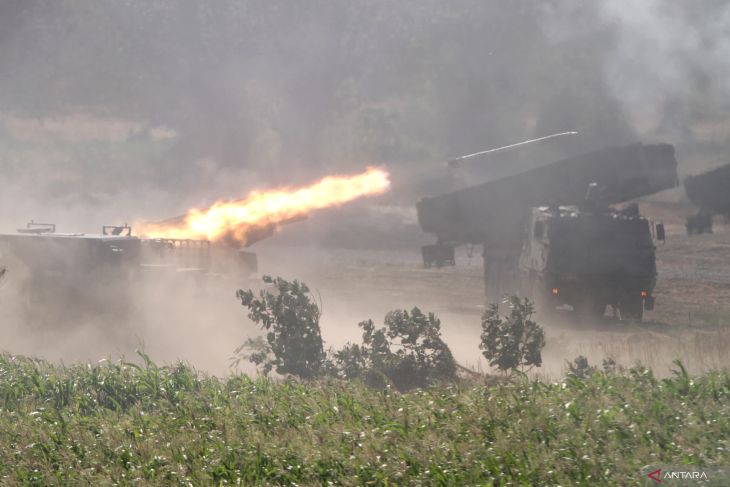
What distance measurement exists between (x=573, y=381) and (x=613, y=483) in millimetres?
3210

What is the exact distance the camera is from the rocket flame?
2466 cm

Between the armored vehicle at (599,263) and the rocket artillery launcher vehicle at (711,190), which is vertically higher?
the rocket artillery launcher vehicle at (711,190)

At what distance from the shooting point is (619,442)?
7.75m

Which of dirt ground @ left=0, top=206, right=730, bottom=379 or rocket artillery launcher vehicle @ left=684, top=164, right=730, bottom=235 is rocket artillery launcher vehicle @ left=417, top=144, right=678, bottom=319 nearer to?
dirt ground @ left=0, top=206, right=730, bottom=379

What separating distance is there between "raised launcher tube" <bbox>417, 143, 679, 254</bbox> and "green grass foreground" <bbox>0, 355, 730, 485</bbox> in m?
17.0

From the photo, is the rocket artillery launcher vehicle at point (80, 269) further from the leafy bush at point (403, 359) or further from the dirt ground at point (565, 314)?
the leafy bush at point (403, 359)

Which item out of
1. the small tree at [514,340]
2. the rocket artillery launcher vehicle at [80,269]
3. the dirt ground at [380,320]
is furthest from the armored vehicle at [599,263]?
the small tree at [514,340]

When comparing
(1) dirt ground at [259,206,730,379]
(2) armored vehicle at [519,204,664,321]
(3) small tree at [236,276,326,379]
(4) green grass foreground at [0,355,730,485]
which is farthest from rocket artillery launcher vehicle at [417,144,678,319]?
(4) green grass foreground at [0,355,730,485]

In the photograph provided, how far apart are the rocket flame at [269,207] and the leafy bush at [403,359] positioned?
11077 millimetres

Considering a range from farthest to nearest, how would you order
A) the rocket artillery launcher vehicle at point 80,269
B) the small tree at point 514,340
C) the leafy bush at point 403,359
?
1. the rocket artillery launcher vehicle at point 80,269
2. the small tree at point 514,340
3. the leafy bush at point 403,359

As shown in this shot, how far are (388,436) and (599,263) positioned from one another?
17.8m

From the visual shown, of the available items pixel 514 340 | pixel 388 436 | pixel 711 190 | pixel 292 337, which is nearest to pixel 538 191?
pixel 711 190

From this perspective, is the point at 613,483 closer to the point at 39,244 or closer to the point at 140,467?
the point at 140,467

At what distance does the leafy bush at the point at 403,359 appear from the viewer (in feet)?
43.6
